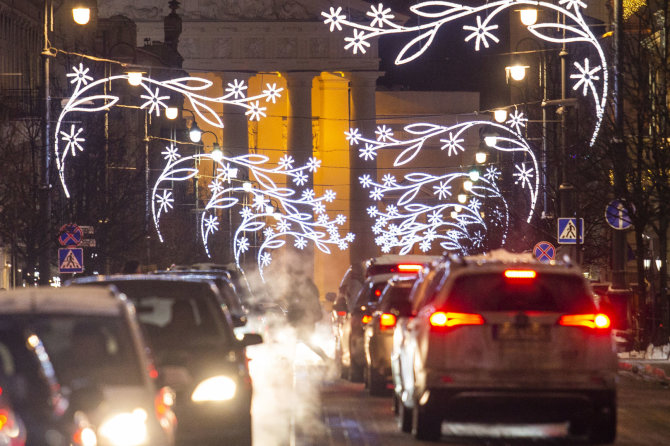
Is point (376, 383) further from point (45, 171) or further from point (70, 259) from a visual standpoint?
point (70, 259)

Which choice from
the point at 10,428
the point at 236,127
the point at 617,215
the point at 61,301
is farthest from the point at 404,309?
the point at 236,127

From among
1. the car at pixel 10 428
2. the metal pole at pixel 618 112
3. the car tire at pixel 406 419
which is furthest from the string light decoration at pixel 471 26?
the car at pixel 10 428

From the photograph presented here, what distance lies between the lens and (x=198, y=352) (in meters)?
12.7

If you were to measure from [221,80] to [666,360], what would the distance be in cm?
7866

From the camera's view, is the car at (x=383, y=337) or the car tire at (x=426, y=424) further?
the car at (x=383, y=337)

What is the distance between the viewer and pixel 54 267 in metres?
53.5

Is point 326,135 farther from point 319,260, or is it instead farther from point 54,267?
point 54,267

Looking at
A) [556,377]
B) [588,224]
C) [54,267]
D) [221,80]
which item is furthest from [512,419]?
[221,80]

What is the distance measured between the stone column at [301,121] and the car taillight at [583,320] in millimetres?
87469

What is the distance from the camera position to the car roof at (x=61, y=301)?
9172 mm

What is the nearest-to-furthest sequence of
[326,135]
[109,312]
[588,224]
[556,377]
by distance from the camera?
[109,312] → [556,377] → [588,224] → [326,135]

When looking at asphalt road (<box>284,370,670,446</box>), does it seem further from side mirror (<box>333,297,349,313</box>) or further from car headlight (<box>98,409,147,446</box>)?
car headlight (<box>98,409,147,446</box>)

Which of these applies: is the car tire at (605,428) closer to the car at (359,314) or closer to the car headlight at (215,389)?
the car headlight at (215,389)

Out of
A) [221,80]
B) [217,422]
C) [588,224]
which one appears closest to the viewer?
[217,422]
